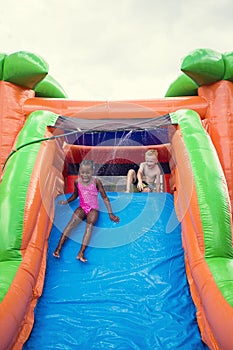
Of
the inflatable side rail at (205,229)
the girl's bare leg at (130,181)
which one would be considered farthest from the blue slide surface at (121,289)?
the girl's bare leg at (130,181)

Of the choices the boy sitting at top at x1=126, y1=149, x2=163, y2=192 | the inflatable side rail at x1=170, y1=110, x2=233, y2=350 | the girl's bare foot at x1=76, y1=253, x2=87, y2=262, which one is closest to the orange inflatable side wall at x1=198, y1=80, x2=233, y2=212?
→ the inflatable side rail at x1=170, y1=110, x2=233, y2=350

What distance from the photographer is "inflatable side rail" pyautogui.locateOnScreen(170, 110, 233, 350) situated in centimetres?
187

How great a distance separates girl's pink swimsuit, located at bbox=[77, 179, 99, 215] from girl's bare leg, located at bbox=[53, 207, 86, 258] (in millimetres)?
47

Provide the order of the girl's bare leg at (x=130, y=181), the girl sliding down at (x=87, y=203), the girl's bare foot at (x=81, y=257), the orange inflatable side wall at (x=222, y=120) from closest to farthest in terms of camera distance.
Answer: the girl's bare foot at (x=81, y=257), the girl sliding down at (x=87, y=203), the orange inflatable side wall at (x=222, y=120), the girl's bare leg at (x=130, y=181)

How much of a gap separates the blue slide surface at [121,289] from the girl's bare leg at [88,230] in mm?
47

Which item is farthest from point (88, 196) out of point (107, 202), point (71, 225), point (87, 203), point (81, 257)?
point (81, 257)

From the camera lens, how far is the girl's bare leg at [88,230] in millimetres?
2654

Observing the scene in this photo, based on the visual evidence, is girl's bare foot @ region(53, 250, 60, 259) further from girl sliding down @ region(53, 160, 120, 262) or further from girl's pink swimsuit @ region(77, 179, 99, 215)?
girl's pink swimsuit @ region(77, 179, 99, 215)

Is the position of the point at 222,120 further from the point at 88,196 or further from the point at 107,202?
the point at 88,196

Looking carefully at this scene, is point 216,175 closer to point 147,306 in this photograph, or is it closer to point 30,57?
point 147,306

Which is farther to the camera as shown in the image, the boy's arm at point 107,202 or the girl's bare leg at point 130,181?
the girl's bare leg at point 130,181

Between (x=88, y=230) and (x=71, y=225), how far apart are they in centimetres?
17

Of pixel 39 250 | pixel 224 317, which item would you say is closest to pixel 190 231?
pixel 224 317

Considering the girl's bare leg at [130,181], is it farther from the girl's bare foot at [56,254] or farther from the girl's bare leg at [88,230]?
the girl's bare foot at [56,254]
